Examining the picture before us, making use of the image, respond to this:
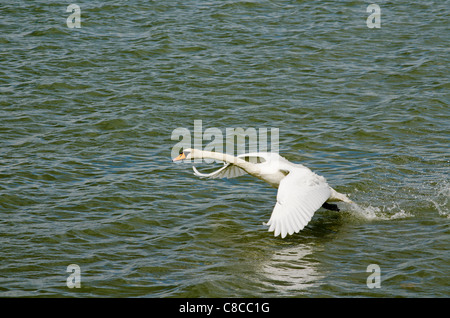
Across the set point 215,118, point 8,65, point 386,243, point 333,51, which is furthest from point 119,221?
point 333,51

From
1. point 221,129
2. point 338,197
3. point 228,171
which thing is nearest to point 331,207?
point 338,197

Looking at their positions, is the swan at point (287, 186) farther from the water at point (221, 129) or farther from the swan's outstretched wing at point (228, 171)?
the water at point (221, 129)

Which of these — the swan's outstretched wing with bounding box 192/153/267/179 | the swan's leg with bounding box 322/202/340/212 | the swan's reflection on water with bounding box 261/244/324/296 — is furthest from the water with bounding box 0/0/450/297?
the swan's outstretched wing with bounding box 192/153/267/179

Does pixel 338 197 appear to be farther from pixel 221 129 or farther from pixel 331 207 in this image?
pixel 221 129

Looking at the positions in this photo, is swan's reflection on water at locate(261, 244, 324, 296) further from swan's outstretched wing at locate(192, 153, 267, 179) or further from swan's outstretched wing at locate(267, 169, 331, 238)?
swan's outstretched wing at locate(192, 153, 267, 179)

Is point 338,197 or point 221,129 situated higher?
point 221,129

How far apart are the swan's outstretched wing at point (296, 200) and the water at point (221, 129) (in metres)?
0.49

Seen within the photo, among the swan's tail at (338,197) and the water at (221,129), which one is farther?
the swan's tail at (338,197)

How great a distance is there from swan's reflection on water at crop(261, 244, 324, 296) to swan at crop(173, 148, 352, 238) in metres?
0.32

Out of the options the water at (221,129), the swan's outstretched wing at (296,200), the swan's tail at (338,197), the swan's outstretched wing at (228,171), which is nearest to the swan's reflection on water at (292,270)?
the water at (221,129)

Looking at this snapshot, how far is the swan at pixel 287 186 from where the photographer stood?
873 centimetres

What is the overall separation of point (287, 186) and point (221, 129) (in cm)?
475

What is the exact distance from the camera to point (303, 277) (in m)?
8.33

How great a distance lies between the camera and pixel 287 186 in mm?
9164
